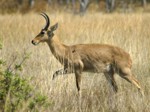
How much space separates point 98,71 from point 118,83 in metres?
0.39

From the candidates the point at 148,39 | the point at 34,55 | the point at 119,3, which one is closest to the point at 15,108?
the point at 34,55

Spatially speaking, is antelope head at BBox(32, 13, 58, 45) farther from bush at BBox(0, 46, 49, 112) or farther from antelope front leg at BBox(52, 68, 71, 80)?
bush at BBox(0, 46, 49, 112)

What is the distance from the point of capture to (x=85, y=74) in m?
8.01

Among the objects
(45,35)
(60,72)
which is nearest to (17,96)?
(60,72)

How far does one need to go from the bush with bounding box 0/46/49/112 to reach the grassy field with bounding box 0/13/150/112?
0.58 meters

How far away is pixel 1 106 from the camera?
17.4 feet

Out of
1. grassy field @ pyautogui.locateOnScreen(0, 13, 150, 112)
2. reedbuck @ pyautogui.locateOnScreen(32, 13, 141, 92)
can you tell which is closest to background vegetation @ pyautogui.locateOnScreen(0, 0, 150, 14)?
grassy field @ pyautogui.locateOnScreen(0, 13, 150, 112)

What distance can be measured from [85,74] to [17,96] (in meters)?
2.97

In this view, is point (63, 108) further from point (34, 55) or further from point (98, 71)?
point (34, 55)

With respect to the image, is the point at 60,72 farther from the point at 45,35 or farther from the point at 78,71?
the point at 45,35

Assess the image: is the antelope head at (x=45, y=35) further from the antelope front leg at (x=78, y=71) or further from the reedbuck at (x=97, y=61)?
the antelope front leg at (x=78, y=71)

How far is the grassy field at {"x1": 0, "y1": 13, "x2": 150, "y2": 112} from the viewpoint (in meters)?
6.12

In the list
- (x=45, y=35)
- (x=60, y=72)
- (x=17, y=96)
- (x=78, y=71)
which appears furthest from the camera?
(x=45, y=35)

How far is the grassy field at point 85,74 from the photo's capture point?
6.12 metres
